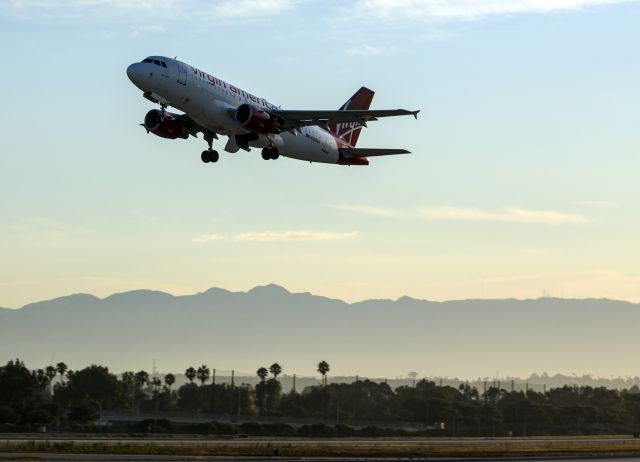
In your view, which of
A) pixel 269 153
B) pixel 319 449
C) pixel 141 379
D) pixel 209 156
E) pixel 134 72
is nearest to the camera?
pixel 134 72

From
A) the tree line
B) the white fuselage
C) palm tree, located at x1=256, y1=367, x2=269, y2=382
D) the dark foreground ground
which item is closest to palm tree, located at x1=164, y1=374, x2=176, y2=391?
the tree line

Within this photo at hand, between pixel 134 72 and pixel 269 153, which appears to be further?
pixel 269 153

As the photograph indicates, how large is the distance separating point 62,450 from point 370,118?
27.9 meters

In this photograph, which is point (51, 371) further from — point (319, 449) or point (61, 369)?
point (319, 449)

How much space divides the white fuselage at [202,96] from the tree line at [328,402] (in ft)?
170

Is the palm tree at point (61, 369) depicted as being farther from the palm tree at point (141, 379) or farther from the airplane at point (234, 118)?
the airplane at point (234, 118)

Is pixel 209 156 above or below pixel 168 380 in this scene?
above

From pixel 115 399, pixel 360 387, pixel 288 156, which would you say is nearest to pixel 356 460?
pixel 288 156

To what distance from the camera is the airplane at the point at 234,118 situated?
245ft

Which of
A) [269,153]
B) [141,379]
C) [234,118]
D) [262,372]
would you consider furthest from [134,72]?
[262,372]

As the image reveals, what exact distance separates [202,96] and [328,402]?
8863 centimetres

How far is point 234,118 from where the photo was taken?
77688mm

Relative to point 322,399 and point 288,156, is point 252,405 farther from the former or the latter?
point 288,156

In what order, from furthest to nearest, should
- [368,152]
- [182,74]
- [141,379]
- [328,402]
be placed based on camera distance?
[141,379] < [328,402] < [368,152] < [182,74]
